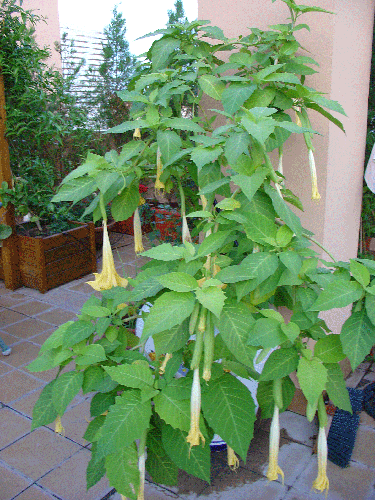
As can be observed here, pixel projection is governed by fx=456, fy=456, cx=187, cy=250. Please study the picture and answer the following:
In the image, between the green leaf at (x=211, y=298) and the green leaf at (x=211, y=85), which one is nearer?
the green leaf at (x=211, y=298)

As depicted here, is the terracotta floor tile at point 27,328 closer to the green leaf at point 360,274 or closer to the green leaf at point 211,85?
the green leaf at point 211,85

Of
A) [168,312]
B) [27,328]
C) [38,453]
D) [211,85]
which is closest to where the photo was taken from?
A: [168,312]

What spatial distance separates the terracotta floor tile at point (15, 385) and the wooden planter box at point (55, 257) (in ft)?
3.80

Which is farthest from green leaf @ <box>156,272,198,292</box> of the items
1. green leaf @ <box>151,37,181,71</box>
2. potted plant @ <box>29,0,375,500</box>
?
green leaf @ <box>151,37,181,71</box>

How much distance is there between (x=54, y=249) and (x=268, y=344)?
295cm

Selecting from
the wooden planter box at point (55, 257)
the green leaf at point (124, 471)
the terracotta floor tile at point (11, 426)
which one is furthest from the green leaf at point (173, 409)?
the wooden planter box at point (55, 257)

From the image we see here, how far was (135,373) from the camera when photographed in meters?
0.95

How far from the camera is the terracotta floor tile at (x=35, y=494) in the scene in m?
1.58

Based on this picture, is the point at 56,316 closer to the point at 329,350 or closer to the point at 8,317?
the point at 8,317

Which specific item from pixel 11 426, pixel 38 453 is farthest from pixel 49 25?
pixel 38 453

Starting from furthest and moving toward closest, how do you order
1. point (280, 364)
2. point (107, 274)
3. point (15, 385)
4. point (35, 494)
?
point (15, 385) → point (35, 494) → point (107, 274) → point (280, 364)

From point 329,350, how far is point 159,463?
49 centimetres

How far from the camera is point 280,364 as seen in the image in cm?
87

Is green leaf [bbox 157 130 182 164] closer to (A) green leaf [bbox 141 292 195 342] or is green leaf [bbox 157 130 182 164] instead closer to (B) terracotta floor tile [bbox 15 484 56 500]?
(A) green leaf [bbox 141 292 195 342]
